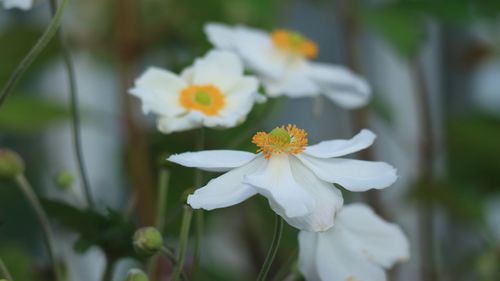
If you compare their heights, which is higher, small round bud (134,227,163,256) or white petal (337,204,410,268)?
white petal (337,204,410,268)

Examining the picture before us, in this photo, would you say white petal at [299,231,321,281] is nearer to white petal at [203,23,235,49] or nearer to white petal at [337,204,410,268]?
white petal at [337,204,410,268]

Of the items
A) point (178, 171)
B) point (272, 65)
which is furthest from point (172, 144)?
point (272, 65)

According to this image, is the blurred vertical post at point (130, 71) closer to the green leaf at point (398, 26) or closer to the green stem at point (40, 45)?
the green leaf at point (398, 26)

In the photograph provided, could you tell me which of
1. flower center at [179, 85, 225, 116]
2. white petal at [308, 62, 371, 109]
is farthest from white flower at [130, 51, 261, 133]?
white petal at [308, 62, 371, 109]

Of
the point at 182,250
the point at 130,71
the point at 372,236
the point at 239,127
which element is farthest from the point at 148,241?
the point at 130,71

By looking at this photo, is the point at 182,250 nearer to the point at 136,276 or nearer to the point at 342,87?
the point at 136,276
